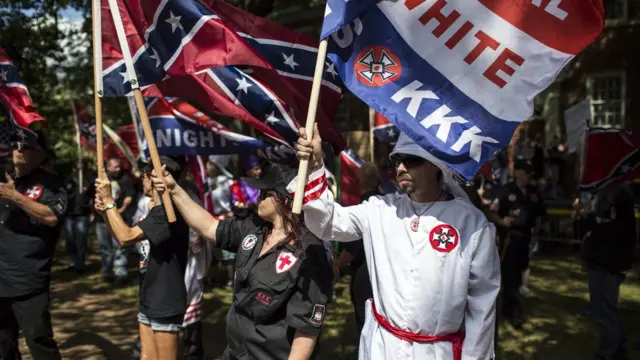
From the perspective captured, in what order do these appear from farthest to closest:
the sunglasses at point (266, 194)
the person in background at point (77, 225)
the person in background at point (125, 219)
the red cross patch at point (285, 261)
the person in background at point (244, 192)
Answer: the person in background at point (77, 225)
the person in background at point (125, 219)
the person in background at point (244, 192)
the sunglasses at point (266, 194)
the red cross patch at point (285, 261)

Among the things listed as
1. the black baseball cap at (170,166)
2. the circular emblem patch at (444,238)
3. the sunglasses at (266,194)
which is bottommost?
the circular emblem patch at (444,238)

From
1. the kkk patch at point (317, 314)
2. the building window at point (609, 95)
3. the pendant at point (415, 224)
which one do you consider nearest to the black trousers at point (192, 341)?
the kkk patch at point (317, 314)

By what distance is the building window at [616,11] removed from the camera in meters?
21.5

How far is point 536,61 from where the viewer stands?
10.6 ft

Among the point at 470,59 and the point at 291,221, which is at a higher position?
the point at 470,59

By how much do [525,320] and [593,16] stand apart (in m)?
5.37

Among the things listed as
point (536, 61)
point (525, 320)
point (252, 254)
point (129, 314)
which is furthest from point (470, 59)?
point (129, 314)

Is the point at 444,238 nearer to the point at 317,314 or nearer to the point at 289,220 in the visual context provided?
the point at 317,314

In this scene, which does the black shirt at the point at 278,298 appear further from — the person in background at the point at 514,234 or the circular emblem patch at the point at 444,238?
the person in background at the point at 514,234

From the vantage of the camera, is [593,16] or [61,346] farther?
[61,346]

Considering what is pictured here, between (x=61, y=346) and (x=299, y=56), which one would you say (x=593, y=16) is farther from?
(x=61, y=346)

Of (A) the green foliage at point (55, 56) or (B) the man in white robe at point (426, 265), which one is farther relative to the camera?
(A) the green foliage at point (55, 56)

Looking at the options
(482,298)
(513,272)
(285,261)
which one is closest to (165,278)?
(285,261)

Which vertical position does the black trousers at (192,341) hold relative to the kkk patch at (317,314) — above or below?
below
